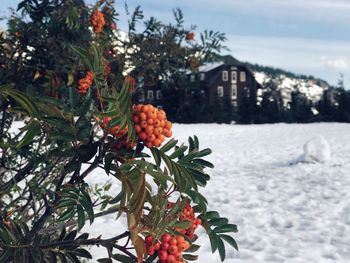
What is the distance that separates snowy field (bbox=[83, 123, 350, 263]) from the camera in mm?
5461

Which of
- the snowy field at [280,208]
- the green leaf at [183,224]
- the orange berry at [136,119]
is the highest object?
the orange berry at [136,119]

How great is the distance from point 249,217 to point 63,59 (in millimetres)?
4088

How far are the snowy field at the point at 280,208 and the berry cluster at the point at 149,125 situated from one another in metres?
3.56

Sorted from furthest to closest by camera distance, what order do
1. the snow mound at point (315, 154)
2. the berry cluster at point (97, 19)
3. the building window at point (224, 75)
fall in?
the building window at point (224, 75)
the snow mound at point (315, 154)
the berry cluster at point (97, 19)

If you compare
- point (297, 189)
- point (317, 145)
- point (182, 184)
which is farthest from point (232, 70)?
point (182, 184)

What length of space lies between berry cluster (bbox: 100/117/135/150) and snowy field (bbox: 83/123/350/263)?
3.50 meters

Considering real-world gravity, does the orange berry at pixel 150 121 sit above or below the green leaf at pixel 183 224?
above

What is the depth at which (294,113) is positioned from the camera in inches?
1633

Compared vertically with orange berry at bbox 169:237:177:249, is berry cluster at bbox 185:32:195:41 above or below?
above

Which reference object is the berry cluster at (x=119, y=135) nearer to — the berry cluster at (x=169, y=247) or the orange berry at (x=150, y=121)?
the orange berry at (x=150, y=121)

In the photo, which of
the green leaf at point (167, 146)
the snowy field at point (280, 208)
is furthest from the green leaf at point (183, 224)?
the snowy field at point (280, 208)

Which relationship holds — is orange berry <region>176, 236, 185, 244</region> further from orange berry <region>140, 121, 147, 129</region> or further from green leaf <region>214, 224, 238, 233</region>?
orange berry <region>140, 121, 147, 129</region>

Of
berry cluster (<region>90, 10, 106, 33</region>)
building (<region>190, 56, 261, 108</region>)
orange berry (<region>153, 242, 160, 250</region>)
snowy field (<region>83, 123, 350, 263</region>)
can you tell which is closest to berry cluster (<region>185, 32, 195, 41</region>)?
berry cluster (<region>90, 10, 106, 33</region>)

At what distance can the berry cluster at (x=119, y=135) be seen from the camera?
5.62ft
